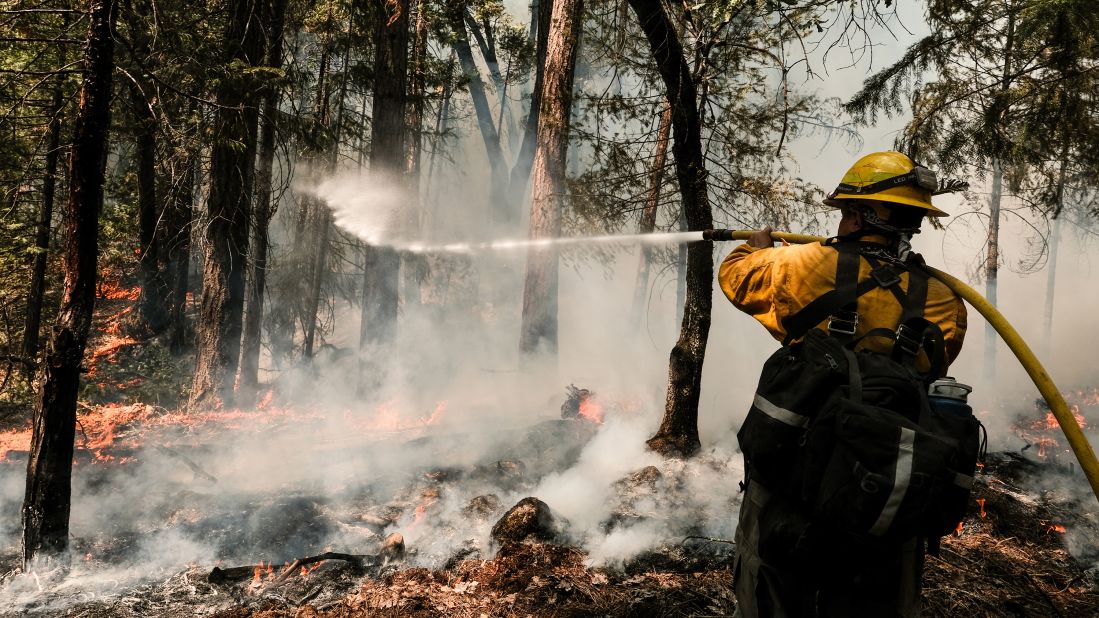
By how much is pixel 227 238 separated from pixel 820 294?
9670mm

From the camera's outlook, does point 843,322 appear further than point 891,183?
No

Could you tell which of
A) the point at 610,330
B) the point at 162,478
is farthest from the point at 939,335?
the point at 610,330

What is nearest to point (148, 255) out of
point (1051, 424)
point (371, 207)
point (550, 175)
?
point (371, 207)

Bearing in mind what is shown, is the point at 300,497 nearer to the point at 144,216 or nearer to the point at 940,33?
the point at 940,33

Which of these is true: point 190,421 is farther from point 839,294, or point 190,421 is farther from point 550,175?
point 839,294

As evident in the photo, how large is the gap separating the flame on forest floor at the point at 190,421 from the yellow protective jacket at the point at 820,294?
24.6ft

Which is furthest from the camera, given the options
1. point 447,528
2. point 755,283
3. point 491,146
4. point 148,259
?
point 491,146

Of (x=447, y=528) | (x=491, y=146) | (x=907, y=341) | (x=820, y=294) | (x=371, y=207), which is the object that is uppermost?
(x=491, y=146)

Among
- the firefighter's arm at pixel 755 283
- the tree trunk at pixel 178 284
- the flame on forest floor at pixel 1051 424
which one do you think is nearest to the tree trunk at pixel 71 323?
the firefighter's arm at pixel 755 283

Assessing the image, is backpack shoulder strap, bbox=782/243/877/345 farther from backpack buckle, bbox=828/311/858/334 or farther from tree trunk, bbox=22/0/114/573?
tree trunk, bbox=22/0/114/573

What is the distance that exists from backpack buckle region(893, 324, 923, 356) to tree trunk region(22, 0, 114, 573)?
498 centimetres

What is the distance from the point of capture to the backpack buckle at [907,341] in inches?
93.0

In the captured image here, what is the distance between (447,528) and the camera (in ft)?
17.4

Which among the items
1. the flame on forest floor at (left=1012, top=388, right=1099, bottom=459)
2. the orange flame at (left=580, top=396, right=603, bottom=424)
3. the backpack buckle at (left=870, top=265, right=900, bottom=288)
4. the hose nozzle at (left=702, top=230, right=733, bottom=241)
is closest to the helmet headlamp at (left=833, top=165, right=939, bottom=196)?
the backpack buckle at (left=870, top=265, right=900, bottom=288)
